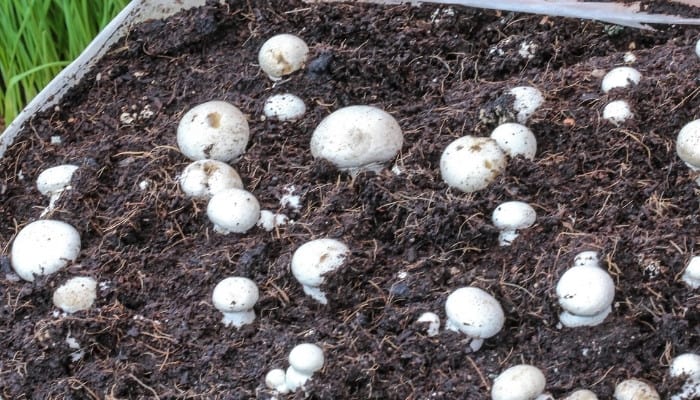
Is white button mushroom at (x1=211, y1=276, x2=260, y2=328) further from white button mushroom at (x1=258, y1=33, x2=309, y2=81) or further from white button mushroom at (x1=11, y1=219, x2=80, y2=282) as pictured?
white button mushroom at (x1=258, y1=33, x2=309, y2=81)

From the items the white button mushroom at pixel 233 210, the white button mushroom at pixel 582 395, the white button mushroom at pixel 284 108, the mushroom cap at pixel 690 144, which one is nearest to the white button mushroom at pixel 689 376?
the white button mushroom at pixel 582 395

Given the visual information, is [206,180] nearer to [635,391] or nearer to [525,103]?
[525,103]

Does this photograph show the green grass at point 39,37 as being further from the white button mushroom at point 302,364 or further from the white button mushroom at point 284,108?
the white button mushroom at point 302,364

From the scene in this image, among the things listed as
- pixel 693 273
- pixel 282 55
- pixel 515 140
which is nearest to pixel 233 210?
pixel 282 55

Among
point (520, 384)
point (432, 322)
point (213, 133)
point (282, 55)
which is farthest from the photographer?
point (282, 55)

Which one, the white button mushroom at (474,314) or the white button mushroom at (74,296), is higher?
the white button mushroom at (474,314)

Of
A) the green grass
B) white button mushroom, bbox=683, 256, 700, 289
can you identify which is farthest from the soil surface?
the green grass
